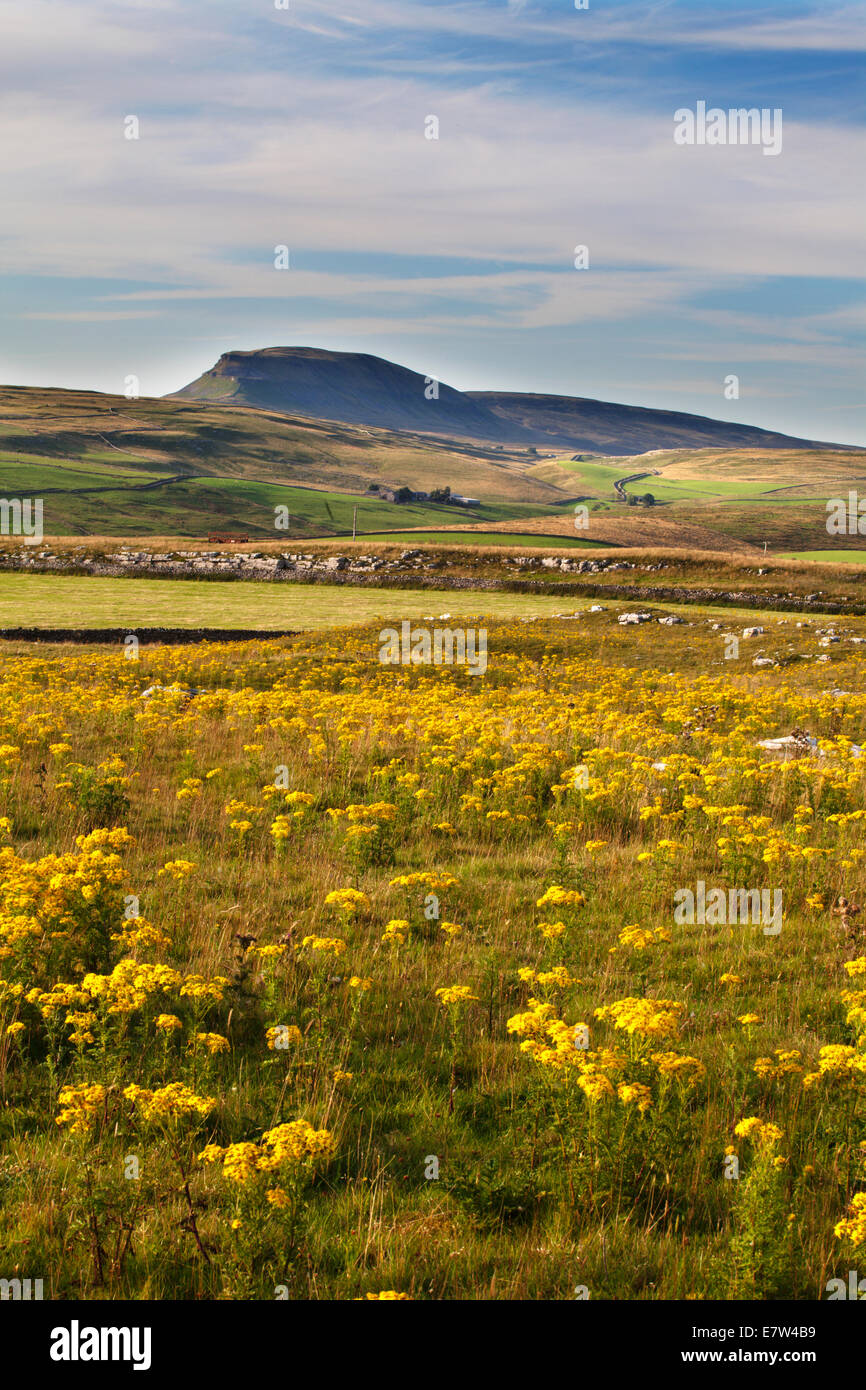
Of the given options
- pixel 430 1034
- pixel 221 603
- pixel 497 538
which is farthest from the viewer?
pixel 497 538

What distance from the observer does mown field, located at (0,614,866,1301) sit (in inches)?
169

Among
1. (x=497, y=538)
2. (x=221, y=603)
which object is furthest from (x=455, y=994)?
(x=497, y=538)

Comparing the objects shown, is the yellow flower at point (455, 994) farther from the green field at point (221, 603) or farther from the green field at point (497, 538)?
the green field at point (497, 538)

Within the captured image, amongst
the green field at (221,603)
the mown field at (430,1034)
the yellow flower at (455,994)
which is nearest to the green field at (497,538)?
the green field at (221,603)

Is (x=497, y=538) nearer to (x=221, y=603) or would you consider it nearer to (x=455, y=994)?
(x=221, y=603)

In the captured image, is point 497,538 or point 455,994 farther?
point 497,538

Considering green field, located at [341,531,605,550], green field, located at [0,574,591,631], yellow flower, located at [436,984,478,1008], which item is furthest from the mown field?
green field, located at [341,531,605,550]

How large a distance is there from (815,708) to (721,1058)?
13.0 meters

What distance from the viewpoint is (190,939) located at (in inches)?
293

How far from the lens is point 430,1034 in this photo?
6348 millimetres

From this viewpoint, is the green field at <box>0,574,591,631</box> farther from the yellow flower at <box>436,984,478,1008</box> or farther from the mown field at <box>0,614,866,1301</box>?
the yellow flower at <box>436,984,478,1008</box>

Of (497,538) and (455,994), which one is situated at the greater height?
(497,538)

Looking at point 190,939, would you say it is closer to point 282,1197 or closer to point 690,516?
point 282,1197

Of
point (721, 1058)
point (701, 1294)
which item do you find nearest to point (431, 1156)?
point (701, 1294)
